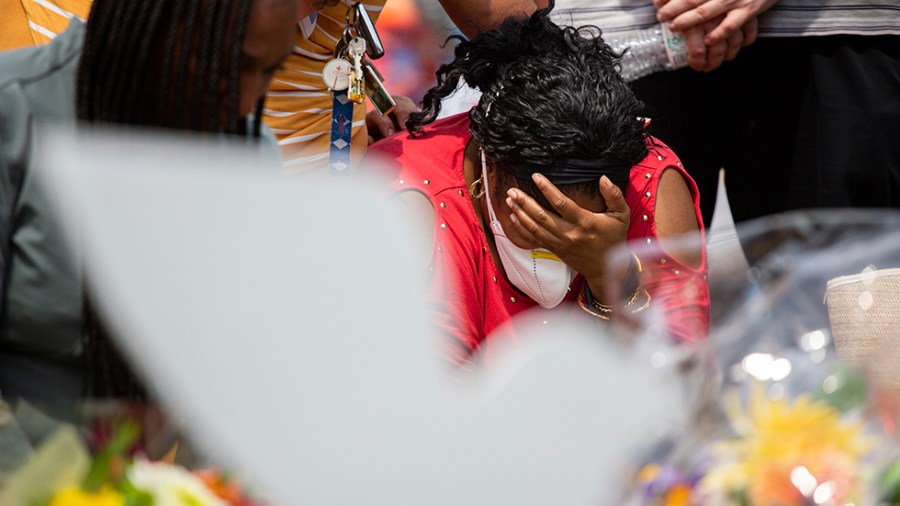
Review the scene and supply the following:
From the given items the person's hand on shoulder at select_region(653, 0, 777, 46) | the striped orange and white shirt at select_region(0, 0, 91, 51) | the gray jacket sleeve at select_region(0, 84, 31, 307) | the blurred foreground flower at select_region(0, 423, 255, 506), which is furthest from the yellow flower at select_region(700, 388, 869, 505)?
the person's hand on shoulder at select_region(653, 0, 777, 46)

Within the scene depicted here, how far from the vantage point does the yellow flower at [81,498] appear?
896 mm

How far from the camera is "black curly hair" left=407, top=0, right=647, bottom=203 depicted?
7.28ft

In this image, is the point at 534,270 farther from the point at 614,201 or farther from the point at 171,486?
the point at 171,486

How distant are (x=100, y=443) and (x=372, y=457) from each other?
0.94 feet

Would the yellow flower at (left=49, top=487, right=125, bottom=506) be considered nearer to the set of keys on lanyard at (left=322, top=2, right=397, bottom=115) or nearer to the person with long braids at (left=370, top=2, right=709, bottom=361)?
the person with long braids at (left=370, top=2, right=709, bottom=361)

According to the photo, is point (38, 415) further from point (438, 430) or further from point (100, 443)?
point (438, 430)

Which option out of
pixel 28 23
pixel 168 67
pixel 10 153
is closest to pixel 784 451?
pixel 168 67

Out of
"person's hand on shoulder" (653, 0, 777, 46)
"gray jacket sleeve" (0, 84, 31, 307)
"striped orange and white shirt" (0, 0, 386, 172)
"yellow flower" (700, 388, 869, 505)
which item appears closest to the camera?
"yellow flower" (700, 388, 869, 505)

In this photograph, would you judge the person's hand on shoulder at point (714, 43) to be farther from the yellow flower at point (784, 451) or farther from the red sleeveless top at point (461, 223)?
the yellow flower at point (784, 451)

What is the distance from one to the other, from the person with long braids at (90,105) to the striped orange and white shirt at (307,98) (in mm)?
777

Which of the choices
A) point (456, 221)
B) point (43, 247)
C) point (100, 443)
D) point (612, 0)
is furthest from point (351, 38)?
point (100, 443)

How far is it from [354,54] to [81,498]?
1.44 metres

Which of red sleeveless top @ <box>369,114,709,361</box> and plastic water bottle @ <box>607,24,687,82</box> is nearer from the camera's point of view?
red sleeveless top @ <box>369,114,709,361</box>

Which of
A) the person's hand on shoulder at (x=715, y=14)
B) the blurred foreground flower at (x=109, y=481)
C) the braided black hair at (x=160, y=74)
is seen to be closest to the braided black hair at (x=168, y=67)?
the braided black hair at (x=160, y=74)
